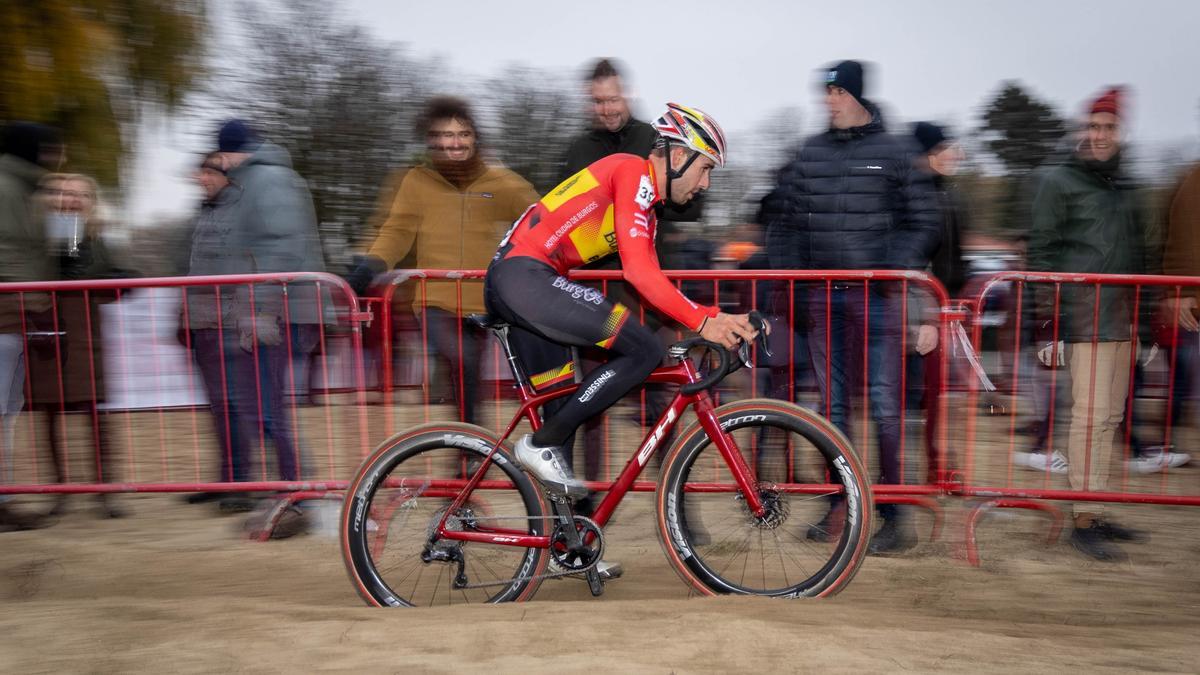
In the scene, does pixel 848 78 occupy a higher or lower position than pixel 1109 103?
higher

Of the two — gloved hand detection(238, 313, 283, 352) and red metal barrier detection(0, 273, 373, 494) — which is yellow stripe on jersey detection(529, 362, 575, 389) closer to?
red metal barrier detection(0, 273, 373, 494)

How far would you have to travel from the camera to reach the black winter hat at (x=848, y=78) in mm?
5211

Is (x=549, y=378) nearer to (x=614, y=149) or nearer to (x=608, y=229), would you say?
(x=608, y=229)

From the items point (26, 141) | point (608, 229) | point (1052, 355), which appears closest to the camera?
point (608, 229)

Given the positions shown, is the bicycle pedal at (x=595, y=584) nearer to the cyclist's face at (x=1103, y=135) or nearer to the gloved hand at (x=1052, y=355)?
the gloved hand at (x=1052, y=355)

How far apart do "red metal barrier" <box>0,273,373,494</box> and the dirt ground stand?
554 mm

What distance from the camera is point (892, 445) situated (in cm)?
515

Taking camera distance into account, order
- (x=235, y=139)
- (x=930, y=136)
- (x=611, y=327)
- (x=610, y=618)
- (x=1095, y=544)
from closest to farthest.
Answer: (x=610, y=618) < (x=611, y=327) < (x=1095, y=544) < (x=235, y=139) < (x=930, y=136)

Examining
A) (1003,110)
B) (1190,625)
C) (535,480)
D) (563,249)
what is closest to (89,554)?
(535,480)

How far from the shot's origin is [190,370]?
6051 mm

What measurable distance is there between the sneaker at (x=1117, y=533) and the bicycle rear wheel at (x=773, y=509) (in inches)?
76.7

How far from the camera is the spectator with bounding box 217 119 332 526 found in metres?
5.60

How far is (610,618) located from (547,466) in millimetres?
647

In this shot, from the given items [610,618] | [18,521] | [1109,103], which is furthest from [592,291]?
[18,521]
